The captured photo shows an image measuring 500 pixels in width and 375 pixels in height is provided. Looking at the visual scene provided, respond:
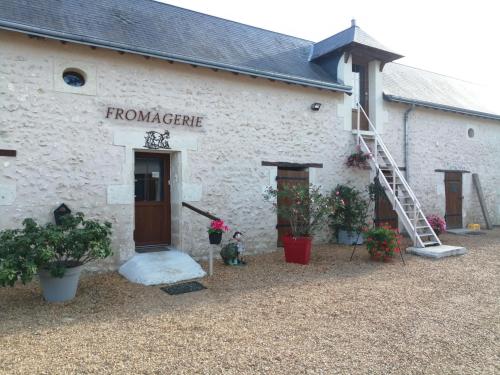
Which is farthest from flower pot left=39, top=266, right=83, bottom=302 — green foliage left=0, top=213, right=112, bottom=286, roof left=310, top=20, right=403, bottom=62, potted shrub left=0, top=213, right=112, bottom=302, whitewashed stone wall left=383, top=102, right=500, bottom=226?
whitewashed stone wall left=383, top=102, right=500, bottom=226

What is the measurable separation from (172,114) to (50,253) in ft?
11.0

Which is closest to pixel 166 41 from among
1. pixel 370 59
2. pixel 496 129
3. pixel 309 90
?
pixel 309 90

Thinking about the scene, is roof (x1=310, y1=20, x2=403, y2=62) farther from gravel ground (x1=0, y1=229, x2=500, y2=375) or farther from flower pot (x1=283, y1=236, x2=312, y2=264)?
gravel ground (x1=0, y1=229, x2=500, y2=375)

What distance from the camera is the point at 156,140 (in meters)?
6.47

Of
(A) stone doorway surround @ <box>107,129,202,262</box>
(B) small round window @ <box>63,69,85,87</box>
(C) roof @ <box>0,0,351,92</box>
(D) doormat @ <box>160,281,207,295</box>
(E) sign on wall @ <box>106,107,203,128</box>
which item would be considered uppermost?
(C) roof @ <box>0,0,351,92</box>

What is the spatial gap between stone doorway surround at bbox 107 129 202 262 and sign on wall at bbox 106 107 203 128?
202 mm

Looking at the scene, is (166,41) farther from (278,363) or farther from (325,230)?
(278,363)

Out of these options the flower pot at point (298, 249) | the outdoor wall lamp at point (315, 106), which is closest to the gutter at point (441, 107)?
the outdoor wall lamp at point (315, 106)

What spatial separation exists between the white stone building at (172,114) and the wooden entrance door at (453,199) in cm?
173

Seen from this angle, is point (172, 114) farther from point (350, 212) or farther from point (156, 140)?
point (350, 212)

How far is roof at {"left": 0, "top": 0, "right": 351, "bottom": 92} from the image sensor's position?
231 inches

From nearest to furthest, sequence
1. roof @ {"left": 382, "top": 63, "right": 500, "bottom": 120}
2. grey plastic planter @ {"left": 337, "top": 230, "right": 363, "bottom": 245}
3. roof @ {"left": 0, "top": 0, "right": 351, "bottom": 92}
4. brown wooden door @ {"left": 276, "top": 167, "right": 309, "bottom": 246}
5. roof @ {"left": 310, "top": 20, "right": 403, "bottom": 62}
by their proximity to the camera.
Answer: roof @ {"left": 0, "top": 0, "right": 351, "bottom": 92} < brown wooden door @ {"left": 276, "top": 167, "right": 309, "bottom": 246} < grey plastic planter @ {"left": 337, "top": 230, "right": 363, "bottom": 245} < roof @ {"left": 310, "top": 20, "right": 403, "bottom": 62} < roof @ {"left": 382, "top": 63, "right": 500, "bottom": 120}

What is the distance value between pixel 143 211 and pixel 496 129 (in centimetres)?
1198

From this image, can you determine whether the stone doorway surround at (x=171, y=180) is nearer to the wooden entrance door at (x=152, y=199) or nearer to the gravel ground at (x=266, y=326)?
the wooden entrance door at (x=152, y=199)
